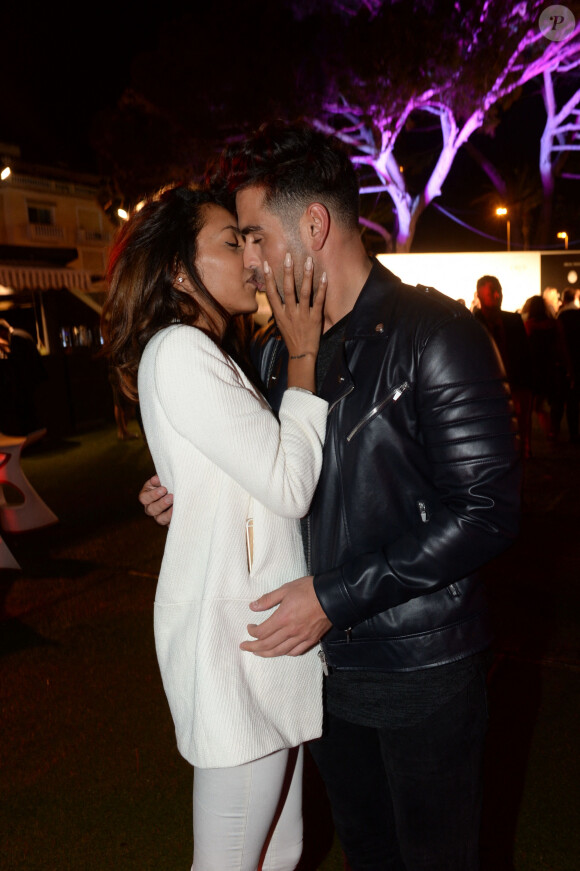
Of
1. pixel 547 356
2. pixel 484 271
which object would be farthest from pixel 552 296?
pixel 547 356

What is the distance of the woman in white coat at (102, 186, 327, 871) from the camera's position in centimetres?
166

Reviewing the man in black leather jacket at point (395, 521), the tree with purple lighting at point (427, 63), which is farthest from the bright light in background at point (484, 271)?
the man in black leather jacket at point (395, 521)

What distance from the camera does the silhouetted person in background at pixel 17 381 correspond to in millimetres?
9961

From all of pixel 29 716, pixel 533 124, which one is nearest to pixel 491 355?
pixel 29 716

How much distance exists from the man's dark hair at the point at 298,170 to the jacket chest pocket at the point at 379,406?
21.0 inches

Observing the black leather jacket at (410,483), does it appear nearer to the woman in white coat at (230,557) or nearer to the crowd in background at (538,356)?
the woman in white coat at (230,557)

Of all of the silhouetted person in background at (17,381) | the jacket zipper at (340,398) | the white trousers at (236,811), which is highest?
the jacket zipper at (340,398)

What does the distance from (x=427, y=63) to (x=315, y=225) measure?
1652cm

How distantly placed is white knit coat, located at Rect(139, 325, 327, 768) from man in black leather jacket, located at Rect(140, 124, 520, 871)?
70 mm

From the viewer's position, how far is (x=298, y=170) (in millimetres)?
1893

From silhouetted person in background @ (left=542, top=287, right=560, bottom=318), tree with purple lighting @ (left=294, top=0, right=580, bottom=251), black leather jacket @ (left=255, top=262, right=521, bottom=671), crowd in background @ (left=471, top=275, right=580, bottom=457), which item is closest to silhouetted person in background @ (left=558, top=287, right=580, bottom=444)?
crowd in background @ (left=471, top=275, right=580, bottom=457)

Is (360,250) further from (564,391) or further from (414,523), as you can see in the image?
(564,391)

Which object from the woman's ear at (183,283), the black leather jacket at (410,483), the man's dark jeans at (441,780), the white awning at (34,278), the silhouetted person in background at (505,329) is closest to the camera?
the black leather jacket at (410,483)

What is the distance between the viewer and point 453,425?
61.9 inches
